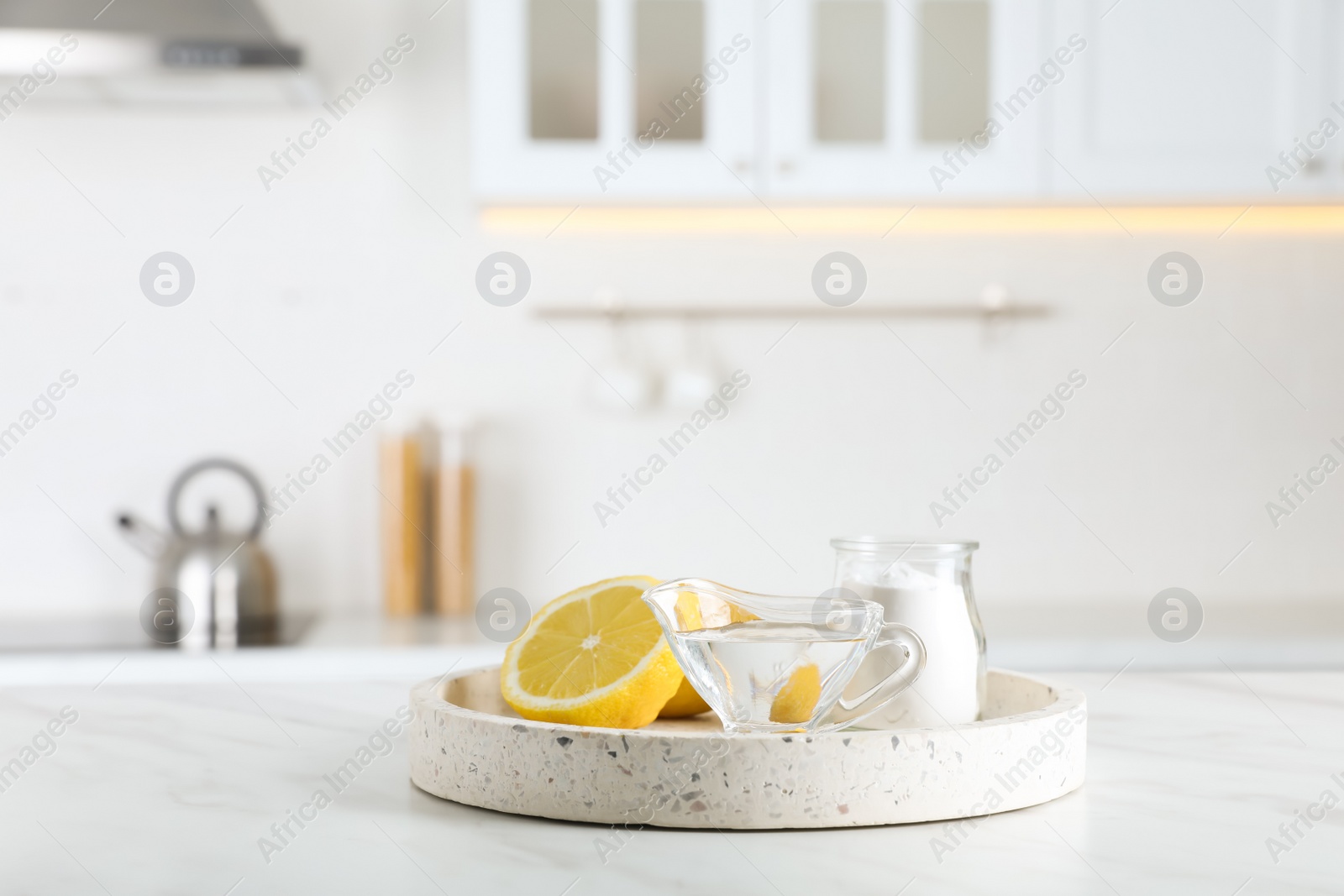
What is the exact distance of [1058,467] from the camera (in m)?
2.38

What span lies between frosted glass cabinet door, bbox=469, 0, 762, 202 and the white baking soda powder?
4.57 feet

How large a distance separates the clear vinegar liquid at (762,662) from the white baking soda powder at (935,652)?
0.08 meters

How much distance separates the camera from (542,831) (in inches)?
25.0

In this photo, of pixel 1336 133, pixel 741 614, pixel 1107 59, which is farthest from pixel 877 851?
pixel 1336 133

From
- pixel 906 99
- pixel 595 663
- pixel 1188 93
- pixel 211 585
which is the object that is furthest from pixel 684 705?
pixel 1188 93

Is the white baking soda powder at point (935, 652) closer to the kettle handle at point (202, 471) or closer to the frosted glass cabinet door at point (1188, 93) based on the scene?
the frosted glass cabinet door at point (1188, 93)

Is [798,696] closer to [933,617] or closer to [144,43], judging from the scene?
[933,617]

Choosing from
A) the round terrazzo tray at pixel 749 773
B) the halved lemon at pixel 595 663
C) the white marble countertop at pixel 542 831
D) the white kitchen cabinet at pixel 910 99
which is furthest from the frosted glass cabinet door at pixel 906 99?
the round terrazzo tray at pixel 749 773

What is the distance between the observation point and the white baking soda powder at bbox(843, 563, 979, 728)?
2.50 feet

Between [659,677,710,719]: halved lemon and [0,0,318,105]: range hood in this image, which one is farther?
[0,0,318,105]: range hood

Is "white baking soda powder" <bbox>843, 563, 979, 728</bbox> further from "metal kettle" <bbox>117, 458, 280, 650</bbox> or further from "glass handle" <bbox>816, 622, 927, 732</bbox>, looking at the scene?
"metal kettle" <bbox>117, 458, 280, 650</bbox>

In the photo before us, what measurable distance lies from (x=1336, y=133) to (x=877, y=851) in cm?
196

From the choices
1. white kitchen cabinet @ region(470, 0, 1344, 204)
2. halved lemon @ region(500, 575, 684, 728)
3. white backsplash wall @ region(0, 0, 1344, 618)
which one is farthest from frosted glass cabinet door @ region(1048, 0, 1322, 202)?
halved lemon @ region(500, 575, 684, 728)

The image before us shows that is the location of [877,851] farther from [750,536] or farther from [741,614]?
[750,536]
